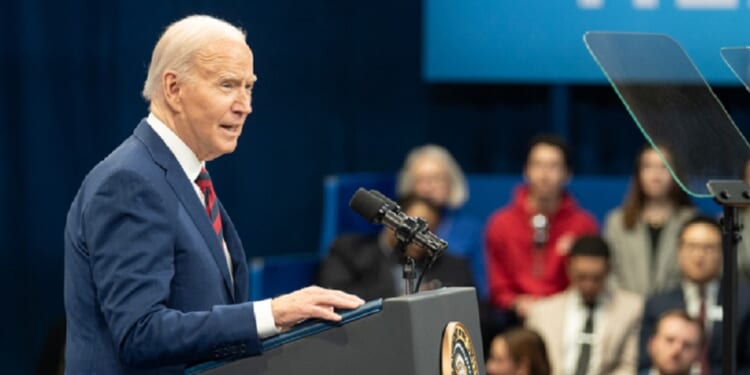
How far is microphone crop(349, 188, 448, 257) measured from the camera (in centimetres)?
233

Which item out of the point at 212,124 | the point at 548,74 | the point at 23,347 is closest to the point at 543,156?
the point at 548,74

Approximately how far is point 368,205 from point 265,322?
1.02ft

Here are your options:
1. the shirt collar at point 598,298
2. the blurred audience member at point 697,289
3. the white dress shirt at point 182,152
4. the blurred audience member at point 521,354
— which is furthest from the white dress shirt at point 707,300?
the white dress shirt at point 182,152

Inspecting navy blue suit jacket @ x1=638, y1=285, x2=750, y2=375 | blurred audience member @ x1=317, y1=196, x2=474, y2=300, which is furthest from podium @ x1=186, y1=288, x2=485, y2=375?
blurred audience member @ x1=317, y1=196, x2=474, y2=300

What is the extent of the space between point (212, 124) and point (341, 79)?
4685mm

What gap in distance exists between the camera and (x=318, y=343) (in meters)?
2.23

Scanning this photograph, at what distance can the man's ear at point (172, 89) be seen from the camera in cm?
238

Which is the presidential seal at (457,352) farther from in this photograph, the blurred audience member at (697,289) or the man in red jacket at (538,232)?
the man in red jacket at (538,232)

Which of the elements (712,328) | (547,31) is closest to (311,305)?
(712,328)

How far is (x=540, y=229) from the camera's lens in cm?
584

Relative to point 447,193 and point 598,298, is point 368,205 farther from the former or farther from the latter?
point 447,193

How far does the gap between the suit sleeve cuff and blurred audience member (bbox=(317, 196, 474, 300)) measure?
125 inches

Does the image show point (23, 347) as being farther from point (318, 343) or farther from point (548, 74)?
point (318, 343)

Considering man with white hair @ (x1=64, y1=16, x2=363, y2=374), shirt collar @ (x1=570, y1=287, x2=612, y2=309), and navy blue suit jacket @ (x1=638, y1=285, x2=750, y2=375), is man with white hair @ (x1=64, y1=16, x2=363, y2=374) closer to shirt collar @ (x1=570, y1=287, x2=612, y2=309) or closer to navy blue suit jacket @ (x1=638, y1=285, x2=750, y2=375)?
navy blue suit jacket @ (x1=638, y1=285, x2=750, y2=375)
